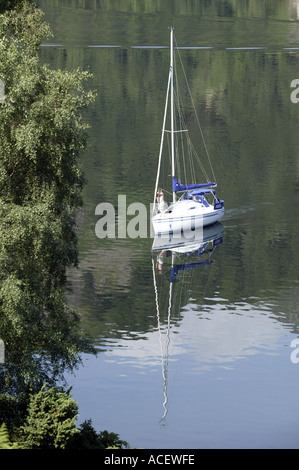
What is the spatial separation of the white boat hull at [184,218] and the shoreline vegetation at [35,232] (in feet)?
125

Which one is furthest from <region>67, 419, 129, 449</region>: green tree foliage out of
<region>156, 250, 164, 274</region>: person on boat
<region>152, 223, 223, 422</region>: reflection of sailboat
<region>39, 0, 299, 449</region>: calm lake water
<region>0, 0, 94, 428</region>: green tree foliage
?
<region>156, 250, 164, 274</region>: person on boat

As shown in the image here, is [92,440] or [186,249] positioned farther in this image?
[186,249]

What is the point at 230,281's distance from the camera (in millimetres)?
75312

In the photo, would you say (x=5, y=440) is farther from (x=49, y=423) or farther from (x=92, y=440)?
(x=92, y=440)

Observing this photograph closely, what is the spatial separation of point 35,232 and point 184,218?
43.8m

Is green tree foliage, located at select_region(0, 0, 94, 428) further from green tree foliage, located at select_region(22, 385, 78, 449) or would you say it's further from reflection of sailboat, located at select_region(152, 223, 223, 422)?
reflection of sailboat, located at select_region(152, 223, 223, 422)

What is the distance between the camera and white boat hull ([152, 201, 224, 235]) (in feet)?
265

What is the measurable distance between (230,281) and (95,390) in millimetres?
25223

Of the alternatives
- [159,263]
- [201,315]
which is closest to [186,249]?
[159,263]

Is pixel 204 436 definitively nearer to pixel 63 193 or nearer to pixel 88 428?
pixel 88 428

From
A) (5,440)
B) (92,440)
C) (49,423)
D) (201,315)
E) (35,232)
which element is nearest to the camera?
(5,440)

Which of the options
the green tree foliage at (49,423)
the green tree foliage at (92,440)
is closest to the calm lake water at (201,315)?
the green tree foliage at (92,440)

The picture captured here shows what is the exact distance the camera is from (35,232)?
Answer: 39094 mm

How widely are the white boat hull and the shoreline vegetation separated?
125 feet
